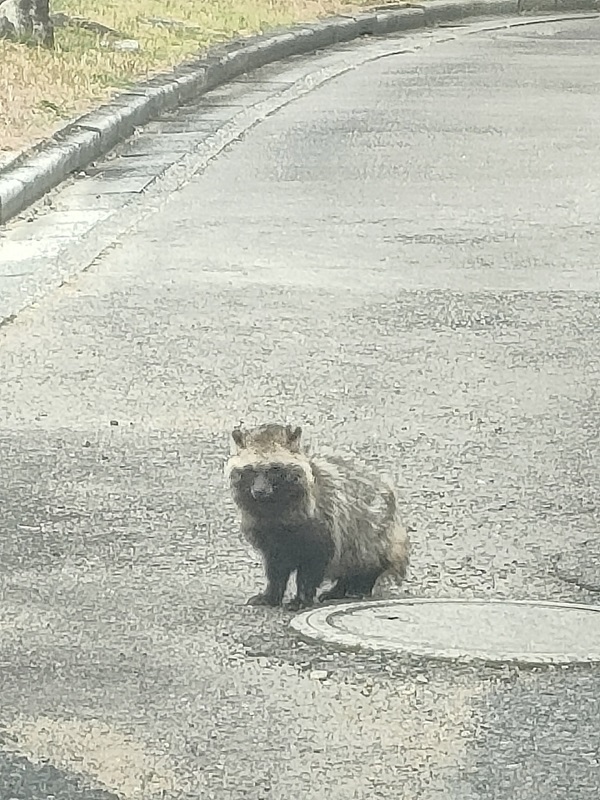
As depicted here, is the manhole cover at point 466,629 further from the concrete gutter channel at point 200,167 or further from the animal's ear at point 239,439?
the animal's ear at point 239,439

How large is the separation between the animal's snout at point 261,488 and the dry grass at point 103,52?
6773 mm

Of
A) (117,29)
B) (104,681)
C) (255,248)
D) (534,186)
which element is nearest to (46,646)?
(104,681)

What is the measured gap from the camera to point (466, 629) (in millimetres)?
4680

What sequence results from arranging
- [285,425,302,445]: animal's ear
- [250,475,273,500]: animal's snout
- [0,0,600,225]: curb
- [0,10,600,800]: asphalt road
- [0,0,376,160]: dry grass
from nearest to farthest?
[0,10,600,800]: asphalt road → [250,475,273,500]: animal's snout → [285,425,302,445]: animal's ear → [0,0,600,225]: curb → [0,0,376,160]: dry grass

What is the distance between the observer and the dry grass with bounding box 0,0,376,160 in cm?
1268

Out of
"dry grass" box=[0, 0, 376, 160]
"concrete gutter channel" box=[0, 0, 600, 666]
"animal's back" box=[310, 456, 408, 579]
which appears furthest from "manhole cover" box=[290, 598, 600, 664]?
"dry grass" box=[0, 0, 376, 160]

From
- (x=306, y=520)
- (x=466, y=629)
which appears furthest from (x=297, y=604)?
(x=466, y=629)

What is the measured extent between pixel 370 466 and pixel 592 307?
8.64ft

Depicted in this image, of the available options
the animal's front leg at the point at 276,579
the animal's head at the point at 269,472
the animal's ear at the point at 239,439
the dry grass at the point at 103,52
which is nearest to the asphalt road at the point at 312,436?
the animal's front leg at the point at 276,579

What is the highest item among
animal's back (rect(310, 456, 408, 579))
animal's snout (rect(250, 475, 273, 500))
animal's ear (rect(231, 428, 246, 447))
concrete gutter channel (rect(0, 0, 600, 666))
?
animal's ear (rect(231, 428, 246, 447))

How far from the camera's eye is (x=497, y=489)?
5.93 m

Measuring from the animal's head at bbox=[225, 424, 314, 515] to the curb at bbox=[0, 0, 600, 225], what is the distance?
5484mm

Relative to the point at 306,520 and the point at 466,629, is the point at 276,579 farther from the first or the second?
the point at 466,629

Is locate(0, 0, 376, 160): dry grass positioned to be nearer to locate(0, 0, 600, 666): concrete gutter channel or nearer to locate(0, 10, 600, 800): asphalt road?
locate(0, 0, 600, 666): concrete gutter channel
